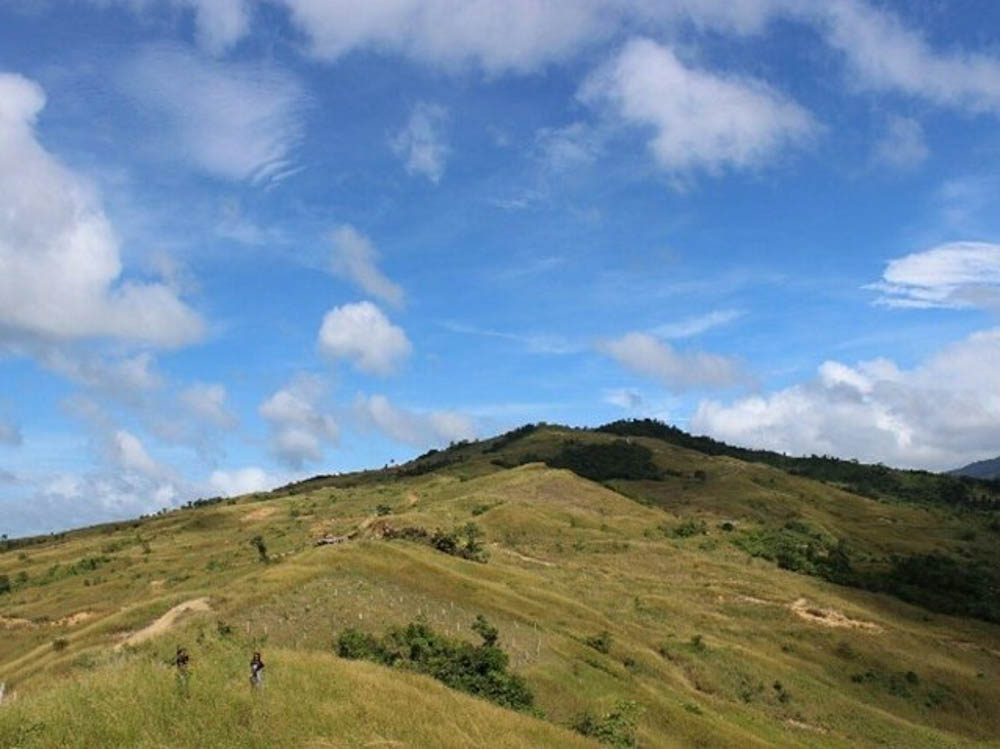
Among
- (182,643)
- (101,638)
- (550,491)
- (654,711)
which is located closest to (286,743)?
(182,643)

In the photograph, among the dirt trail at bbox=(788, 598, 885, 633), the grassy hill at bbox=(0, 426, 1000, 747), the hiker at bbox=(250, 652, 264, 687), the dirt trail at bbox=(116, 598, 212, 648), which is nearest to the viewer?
the grassy hill at bbox=(0, 426, 1000, 747)

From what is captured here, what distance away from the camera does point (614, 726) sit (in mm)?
33312

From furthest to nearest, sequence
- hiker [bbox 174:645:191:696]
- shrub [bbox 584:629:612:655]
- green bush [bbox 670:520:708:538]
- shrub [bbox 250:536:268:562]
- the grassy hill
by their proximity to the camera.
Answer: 1. green bush [bbox 670:520:708:538]
2. shrub [bbox 250:536:268:562]
3. shrub [bbox 584:629:612:655]
4. the grassy hill
5. hiker [bbox 174:645:191:696]

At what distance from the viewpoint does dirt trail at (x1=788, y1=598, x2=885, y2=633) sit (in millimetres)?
81375

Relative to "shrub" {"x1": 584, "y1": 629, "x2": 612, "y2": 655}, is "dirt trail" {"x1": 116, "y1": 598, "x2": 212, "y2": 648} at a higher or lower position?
higher

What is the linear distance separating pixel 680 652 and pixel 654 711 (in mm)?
19271

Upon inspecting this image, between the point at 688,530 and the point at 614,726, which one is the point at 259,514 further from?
the point at 614,726

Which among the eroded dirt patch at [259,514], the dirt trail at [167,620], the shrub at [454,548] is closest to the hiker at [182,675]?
the dirt trail at [167,620]

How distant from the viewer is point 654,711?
4178 centimetres

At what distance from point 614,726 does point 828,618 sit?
189ft

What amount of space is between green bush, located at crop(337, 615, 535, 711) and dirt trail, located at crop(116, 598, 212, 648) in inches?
576

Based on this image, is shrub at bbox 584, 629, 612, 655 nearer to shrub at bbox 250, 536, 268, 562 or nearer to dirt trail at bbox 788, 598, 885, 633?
shrub at bbox 250, 536, 268, 562

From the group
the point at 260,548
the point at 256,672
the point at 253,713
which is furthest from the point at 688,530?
the point at 253,713

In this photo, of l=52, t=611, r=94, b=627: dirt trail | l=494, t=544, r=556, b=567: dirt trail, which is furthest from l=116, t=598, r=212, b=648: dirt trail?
l=494, t=544, r=556, b=567: dirt trail
